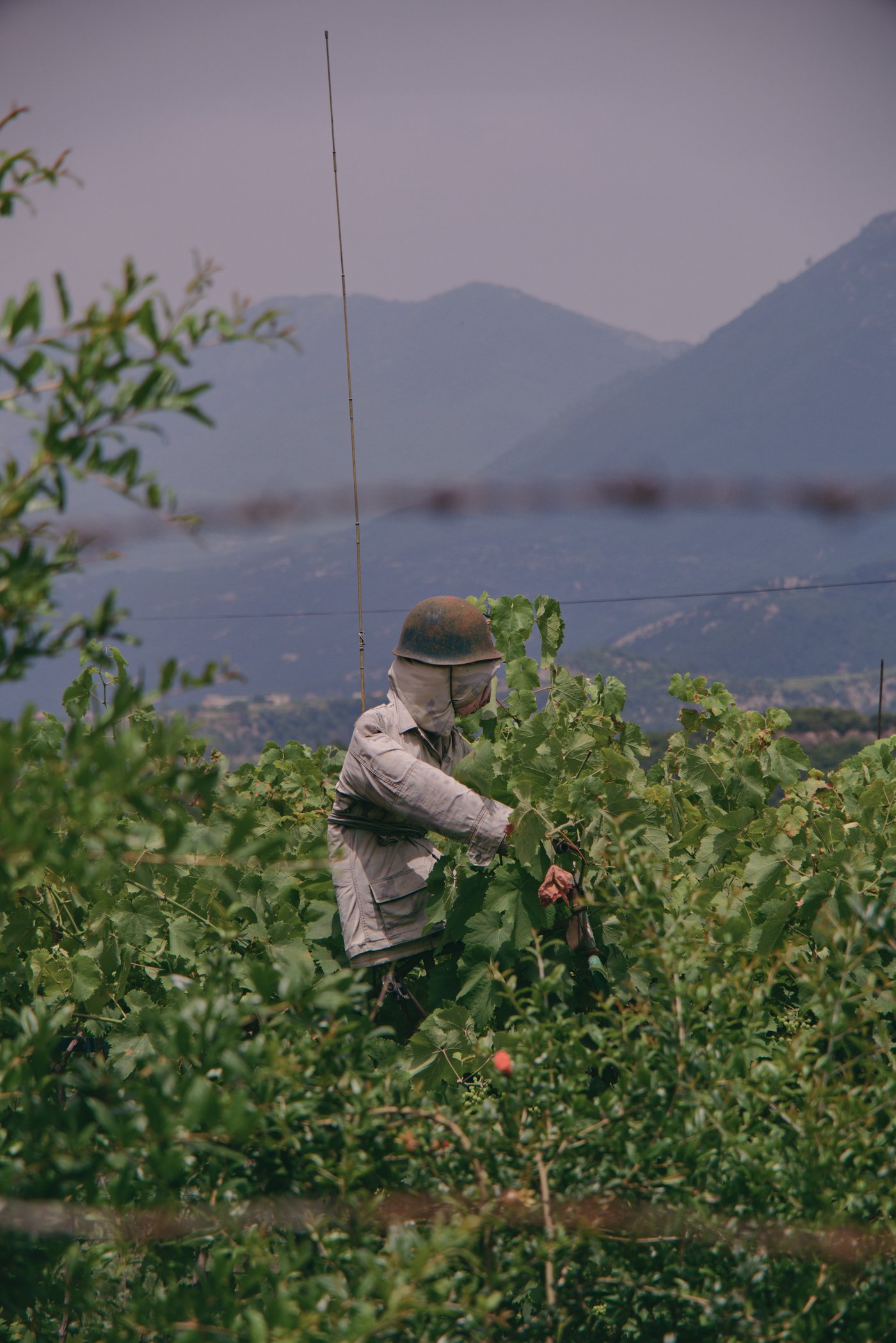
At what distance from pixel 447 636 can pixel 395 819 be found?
2.40 feet

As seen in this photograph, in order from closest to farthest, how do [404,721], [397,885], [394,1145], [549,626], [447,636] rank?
[394,1145] < [447,636] < [404,721] < [397,885] < [549,626]

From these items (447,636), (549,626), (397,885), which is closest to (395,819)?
(397,885)

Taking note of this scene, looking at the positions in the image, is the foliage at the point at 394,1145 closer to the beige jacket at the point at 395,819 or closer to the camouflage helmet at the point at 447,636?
the beige jacket at the point at 395,819

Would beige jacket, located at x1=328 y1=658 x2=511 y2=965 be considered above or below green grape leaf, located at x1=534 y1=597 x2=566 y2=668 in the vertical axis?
below

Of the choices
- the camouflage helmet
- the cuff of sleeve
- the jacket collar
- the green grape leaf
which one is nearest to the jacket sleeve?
the cuff of sleeve

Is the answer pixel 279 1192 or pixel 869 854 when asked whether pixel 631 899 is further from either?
pixel 869 854

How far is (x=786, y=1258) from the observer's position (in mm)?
2422

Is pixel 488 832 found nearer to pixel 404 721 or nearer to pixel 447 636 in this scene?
pixel 404 721

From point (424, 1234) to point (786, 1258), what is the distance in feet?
2.54

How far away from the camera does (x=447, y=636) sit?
415cm

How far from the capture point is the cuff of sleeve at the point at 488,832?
3.92 m

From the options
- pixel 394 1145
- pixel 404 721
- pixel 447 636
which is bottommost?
pixel 394 1145

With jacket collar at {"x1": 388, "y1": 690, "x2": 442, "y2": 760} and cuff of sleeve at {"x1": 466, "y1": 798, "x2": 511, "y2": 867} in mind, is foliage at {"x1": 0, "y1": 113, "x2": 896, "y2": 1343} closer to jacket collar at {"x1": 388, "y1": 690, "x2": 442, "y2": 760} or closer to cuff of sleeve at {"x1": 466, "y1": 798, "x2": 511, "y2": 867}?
cuff of sleeve at {"x1": 466, "y1": 798, "x2": 511, "y2": 867}

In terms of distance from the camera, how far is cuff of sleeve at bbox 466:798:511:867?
154 inches
